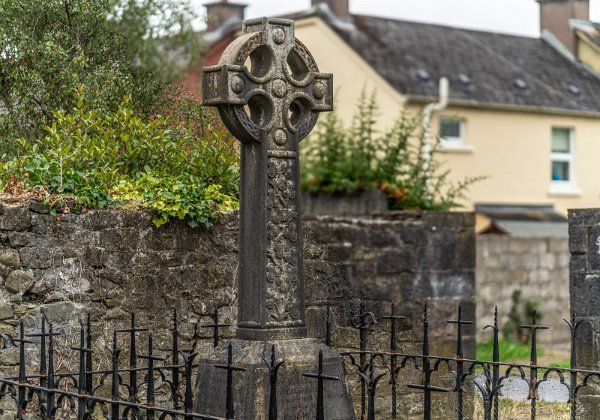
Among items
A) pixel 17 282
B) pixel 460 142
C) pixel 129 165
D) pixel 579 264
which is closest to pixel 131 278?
pixel 17 282

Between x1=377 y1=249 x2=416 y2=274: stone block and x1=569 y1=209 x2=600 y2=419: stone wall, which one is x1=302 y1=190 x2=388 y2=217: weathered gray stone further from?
x1=569 y1=209 x2=600 y2=419: stone wall

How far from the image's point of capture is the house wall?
85.6 ft

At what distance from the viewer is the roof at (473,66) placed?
86.1 ft

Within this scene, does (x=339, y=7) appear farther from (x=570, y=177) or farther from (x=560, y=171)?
(x=570, y=177)

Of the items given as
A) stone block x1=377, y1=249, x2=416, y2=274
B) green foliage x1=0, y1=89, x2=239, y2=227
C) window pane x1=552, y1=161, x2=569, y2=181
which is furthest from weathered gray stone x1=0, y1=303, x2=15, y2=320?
window pane x1=552, y1=161, x2=569, y2=181

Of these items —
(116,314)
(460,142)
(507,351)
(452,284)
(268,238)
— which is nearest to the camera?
(268,238)

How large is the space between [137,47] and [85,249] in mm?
7720

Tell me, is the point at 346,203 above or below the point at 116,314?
above

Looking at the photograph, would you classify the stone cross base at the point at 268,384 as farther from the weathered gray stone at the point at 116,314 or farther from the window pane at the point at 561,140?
the window pane at the point at 561,140

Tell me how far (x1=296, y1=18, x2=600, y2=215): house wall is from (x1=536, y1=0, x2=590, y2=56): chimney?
123 inches

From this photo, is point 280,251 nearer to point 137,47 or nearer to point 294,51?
point 294,51

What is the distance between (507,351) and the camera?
1622 cm

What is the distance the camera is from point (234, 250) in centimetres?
966

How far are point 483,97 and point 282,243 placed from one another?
793 inches
